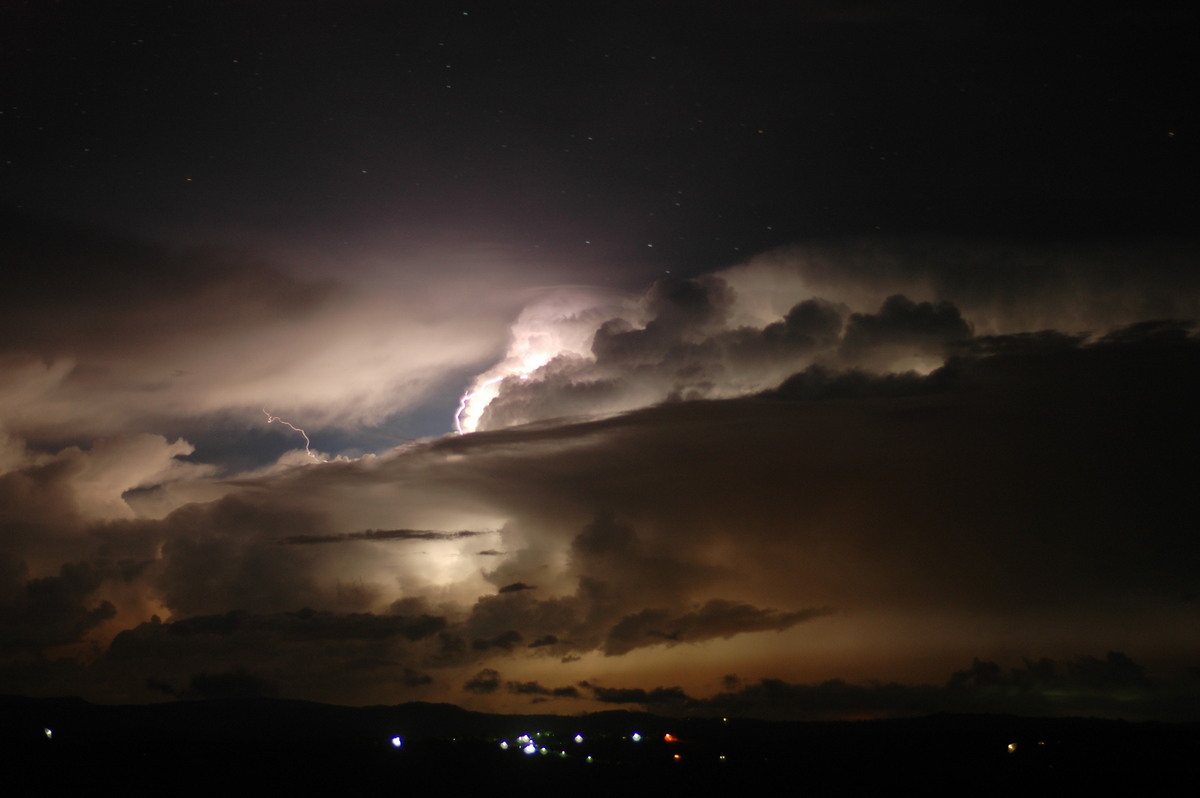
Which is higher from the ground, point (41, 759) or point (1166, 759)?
point (41, 759)

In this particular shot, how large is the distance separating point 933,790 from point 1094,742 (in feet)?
299

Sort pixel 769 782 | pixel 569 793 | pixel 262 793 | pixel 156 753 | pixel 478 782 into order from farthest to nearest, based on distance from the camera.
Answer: pixel 156 753, pixel 769 782, pixel 478 782, pixel 569 793, pixel 262 793

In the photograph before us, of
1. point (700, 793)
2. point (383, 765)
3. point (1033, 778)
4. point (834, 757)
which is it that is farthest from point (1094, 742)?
point (383, 765)

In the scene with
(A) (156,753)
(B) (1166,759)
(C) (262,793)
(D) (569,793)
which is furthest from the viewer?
(B) (1166,759)

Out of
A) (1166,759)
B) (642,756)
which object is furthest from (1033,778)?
(642,756)

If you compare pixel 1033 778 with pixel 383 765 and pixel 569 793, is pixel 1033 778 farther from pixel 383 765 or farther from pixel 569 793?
pixel 383 765

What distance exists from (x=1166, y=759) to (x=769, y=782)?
6122cm

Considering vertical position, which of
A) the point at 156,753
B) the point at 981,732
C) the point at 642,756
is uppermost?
the point at 156,753

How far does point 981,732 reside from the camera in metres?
196

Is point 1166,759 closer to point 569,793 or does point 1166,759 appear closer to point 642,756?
point 642,756

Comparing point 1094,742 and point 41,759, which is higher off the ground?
point 41,759

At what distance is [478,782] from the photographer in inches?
3447

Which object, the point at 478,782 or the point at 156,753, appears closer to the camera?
the point at 478,782

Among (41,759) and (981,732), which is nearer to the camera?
(41,759)
